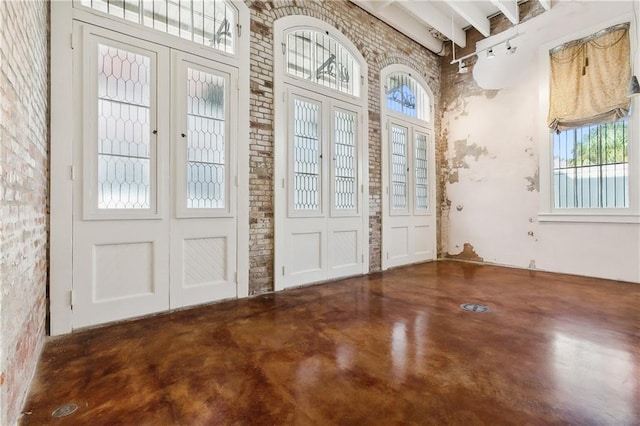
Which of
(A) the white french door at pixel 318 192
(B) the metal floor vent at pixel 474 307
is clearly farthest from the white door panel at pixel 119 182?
(B) the metal floor vent at pixel 474 307

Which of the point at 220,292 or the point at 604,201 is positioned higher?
the point at 604,201

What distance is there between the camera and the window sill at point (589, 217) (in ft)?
13.7

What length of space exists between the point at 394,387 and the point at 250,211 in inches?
99.6

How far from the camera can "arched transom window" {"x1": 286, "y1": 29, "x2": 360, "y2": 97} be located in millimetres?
4195

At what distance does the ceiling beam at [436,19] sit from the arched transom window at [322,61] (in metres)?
1.40

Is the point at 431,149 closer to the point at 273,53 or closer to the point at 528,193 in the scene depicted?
the point at 528,193

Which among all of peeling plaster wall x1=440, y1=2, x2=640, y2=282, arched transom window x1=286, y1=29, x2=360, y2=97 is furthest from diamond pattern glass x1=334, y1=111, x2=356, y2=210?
peeling plaster wall x1=440, y1=2, x2=640, y2=282

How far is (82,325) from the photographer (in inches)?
105

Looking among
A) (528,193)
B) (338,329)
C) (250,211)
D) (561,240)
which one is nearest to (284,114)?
(250,211)

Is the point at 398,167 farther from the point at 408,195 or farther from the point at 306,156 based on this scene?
the point at 306,156

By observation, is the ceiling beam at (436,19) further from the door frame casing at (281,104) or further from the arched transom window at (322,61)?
the door frame casing at (281,104)

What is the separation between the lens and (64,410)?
5.20ft

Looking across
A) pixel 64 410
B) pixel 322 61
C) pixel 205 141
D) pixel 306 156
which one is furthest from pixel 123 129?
pixel 322 61

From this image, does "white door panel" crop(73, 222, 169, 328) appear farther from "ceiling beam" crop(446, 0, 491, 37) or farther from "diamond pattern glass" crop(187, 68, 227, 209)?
"ceiling beam" crop(446, 0, 491, 37)
